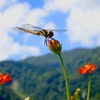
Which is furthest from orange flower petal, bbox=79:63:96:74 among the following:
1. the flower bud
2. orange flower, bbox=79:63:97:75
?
the flower bud

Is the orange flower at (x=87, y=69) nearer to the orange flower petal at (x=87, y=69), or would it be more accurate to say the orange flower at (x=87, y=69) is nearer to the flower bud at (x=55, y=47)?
the orange flower petal at (x=87, y=69)

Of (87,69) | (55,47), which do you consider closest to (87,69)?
(87,69)

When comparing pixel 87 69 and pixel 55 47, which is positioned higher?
pixel 87 69

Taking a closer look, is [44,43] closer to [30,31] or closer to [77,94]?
[30,31]

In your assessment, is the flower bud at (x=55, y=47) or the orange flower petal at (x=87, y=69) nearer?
the flower bud at (x=55, y=47)

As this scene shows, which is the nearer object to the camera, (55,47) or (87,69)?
(55,47)

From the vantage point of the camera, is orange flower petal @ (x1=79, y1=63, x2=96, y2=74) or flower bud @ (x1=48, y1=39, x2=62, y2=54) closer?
flower bud @ (x1=48, y1=39, x2=62, y2=54)

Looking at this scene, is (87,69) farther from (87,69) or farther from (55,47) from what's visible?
→ (55,47)

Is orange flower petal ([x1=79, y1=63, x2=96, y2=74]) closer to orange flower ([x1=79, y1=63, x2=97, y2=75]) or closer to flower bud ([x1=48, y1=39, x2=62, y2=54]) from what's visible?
orange flower ([x1=79, y1=63, x2=97, y2=75])

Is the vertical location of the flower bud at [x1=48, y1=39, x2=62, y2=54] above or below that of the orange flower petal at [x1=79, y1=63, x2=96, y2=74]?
below

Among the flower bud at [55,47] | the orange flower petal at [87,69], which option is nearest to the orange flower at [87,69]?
the orange flower petal at [87,69]

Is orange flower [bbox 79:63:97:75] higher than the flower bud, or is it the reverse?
orange flower [bbox 79:63:97:75]
